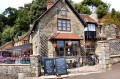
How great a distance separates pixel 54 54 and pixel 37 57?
878 cm

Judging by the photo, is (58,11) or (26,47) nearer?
(58,11)

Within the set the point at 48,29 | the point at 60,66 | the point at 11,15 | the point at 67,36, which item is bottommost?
the point at 60,66

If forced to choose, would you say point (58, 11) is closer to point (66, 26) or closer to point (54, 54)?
point (66, 26)

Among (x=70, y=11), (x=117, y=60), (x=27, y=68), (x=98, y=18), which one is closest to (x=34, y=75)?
(x=27, y=68)

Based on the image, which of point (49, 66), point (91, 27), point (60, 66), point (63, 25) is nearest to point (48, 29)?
point (63, 25)

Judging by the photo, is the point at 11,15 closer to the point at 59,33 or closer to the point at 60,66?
the point at 59,33

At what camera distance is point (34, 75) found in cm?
1934

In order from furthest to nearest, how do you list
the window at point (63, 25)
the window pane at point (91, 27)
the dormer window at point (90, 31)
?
the window pane at point (91, 27) < the dormer window at point (90, 31) < the window at point (63, 25)

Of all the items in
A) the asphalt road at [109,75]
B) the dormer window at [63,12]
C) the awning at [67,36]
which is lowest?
the asphalt road at [109,75]

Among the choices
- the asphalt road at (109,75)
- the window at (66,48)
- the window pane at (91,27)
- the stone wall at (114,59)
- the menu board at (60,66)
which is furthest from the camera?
the window pane at (91,27)

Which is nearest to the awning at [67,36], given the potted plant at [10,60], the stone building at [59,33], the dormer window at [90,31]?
the stone building at [59,33]

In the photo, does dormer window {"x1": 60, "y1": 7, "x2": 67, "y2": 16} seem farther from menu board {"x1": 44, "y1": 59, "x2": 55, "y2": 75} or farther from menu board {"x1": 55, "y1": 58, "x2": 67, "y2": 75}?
menu board {"x1": 55, "y1": 58, "x2": 67, "y2": 75}

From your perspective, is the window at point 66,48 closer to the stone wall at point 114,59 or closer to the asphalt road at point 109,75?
the stone wall at point 114,59

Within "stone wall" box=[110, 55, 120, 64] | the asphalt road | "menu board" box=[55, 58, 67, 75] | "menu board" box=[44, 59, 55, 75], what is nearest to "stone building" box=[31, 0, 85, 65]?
"menu board" box=[44, 59, 55, 75]
